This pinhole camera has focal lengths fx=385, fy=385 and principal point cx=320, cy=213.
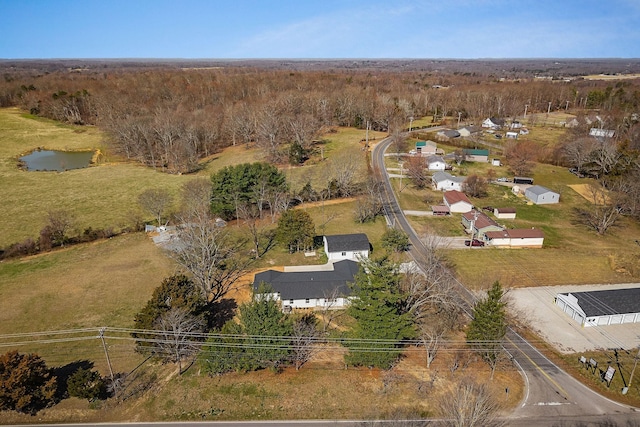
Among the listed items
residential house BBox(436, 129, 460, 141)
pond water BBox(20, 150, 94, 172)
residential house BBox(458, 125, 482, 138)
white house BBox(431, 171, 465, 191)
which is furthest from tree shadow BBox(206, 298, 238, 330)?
residential house BBox(458, 125, 482, 138)

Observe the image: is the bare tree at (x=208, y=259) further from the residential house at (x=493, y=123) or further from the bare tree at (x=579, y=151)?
the residential house at (x=493, y=123)

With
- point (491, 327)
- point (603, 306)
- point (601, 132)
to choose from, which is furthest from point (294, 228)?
point (601, 132)

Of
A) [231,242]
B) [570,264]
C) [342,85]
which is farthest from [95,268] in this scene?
[342,85]

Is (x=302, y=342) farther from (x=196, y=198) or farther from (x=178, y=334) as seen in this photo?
(x=196, y=198)

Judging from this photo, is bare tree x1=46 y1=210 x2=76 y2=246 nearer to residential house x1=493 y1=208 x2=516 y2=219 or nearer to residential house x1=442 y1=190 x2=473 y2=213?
residential house x1=442 y1=190 x2=473 y2=213

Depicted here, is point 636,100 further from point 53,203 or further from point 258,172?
point 53,203

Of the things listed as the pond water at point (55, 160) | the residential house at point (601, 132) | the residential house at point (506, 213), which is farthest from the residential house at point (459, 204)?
the pond water at point (55, 160)
